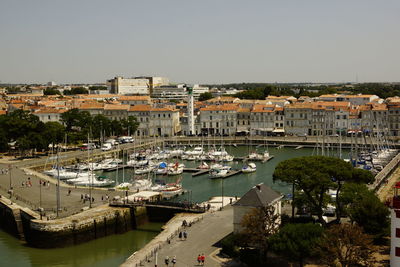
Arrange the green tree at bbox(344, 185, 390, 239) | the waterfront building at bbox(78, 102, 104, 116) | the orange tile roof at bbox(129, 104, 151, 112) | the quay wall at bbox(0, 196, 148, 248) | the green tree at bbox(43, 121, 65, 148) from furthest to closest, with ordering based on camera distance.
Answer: the waterfront building at bbox(78, 102, 104, 116) < the orange tile roof at bbox(129, 104, 151, 112) < the green tree at bbox(43, 121, 65, 148) < the quay wall at bbox(0, 196, 148, 248) < the green tree at bbox(344, 185, 390, 239)

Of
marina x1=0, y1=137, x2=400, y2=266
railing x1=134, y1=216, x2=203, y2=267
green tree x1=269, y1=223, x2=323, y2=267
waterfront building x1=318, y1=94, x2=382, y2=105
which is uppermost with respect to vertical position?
waterfront building x1=318, y1=94, x2=382, y2=105

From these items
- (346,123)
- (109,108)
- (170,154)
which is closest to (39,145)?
(170,154)

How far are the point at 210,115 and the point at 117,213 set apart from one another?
164 ft

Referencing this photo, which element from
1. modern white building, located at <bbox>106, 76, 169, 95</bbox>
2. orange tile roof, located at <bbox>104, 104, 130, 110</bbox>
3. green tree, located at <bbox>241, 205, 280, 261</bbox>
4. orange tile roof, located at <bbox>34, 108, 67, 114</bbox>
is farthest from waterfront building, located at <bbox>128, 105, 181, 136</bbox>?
modern white building, located at <bbox>106, 76, 169, 95</bbox>

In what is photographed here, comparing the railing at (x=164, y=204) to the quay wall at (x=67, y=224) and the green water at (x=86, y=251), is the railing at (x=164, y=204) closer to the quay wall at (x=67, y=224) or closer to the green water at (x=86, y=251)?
the quay wall at (x=67, y=224)

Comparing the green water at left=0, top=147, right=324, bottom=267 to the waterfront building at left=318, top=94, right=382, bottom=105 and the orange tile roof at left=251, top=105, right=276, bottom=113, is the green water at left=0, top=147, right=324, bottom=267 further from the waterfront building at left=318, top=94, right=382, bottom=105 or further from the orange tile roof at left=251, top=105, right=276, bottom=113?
the waterfront building at left=318, top=94, right=382, bottom=105

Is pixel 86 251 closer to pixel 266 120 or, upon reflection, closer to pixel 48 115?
pixel 266 120

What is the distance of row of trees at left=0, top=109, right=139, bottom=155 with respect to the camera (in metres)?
57.4

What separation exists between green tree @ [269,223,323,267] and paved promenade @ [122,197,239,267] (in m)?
2.45

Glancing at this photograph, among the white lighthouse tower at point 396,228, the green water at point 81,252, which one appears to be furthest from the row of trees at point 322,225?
the green water at point 81,252

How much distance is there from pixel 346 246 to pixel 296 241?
6.81 ft

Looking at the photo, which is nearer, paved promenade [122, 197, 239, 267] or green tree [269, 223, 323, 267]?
green tree [269, 223, 323, 267]

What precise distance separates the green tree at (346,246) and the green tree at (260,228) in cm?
248

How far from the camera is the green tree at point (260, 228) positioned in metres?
22.5
